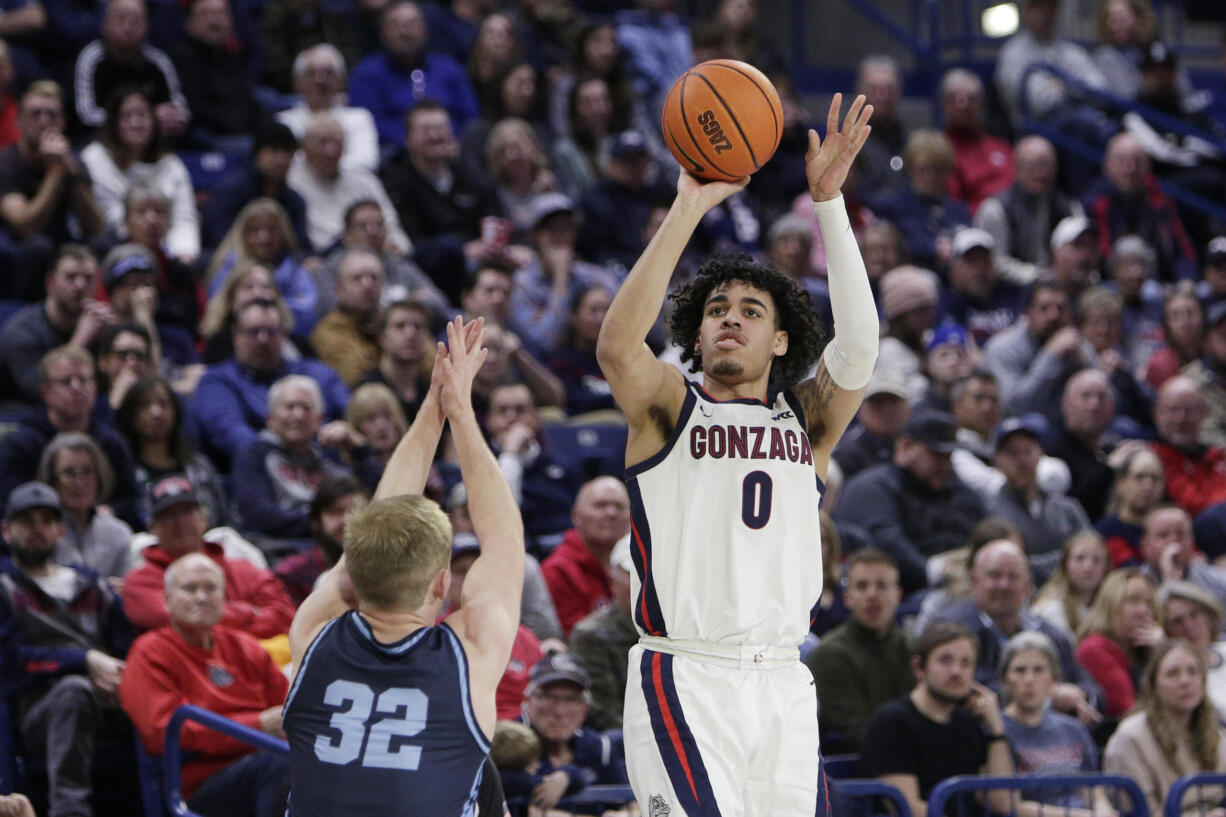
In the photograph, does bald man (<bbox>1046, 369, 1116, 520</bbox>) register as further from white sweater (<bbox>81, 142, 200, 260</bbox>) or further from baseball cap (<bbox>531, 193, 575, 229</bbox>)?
white sweater (<bbox>81, 142, 200, 260</bbox>)

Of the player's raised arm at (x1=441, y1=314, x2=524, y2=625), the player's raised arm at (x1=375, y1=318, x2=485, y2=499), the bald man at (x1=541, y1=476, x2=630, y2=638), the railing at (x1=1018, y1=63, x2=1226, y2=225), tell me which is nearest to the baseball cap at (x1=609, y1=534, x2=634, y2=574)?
the bald man at (x1=541, y1=476, x2=630, y2=638)

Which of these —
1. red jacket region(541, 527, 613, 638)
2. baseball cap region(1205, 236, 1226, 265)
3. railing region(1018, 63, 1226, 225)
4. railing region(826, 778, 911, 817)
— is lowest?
railing region(826, 778, 911, 817)

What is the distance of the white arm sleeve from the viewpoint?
16.2 ft

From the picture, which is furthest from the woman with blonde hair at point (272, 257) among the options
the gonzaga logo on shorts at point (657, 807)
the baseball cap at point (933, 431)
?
the gonzaga logo on shorts at point (657, 807)

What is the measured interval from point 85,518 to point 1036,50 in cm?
1091

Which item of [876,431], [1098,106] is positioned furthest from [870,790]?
[1098,106]

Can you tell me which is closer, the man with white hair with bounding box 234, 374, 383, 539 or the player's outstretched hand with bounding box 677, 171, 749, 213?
the player's outstretched hand with bounding box 677, 171, 749, 213

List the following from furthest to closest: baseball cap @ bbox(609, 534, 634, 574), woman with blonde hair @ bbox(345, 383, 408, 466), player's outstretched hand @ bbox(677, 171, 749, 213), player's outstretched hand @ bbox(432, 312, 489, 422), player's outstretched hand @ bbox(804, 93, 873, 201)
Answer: woman with blonde hair @ bbox(345, 383, 408, 466)
baseball cap @ bbox(609, 534, 634, 574)
player's outstretched hand @ bbox(804, 93, 873, 201)
player's outstretched hand @ bbox(677, 171, 749, 213)
player's outstretched hand @ bbox(432, 312, 489, 422)

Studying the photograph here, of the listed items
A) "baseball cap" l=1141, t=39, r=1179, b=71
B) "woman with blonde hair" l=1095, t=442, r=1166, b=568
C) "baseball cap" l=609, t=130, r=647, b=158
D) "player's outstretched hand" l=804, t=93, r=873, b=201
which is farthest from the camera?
"baseball cap" l=1141, t=39, r=1179, b=71

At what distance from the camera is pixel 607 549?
8.84 metres

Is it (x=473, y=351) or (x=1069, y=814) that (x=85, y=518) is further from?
(x=1069, y=814)

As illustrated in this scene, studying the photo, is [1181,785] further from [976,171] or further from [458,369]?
[976,171]

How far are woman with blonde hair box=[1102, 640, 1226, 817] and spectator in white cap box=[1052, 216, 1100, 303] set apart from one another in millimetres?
5214

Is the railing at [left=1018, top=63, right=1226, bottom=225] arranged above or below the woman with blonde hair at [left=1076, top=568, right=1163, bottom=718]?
above
